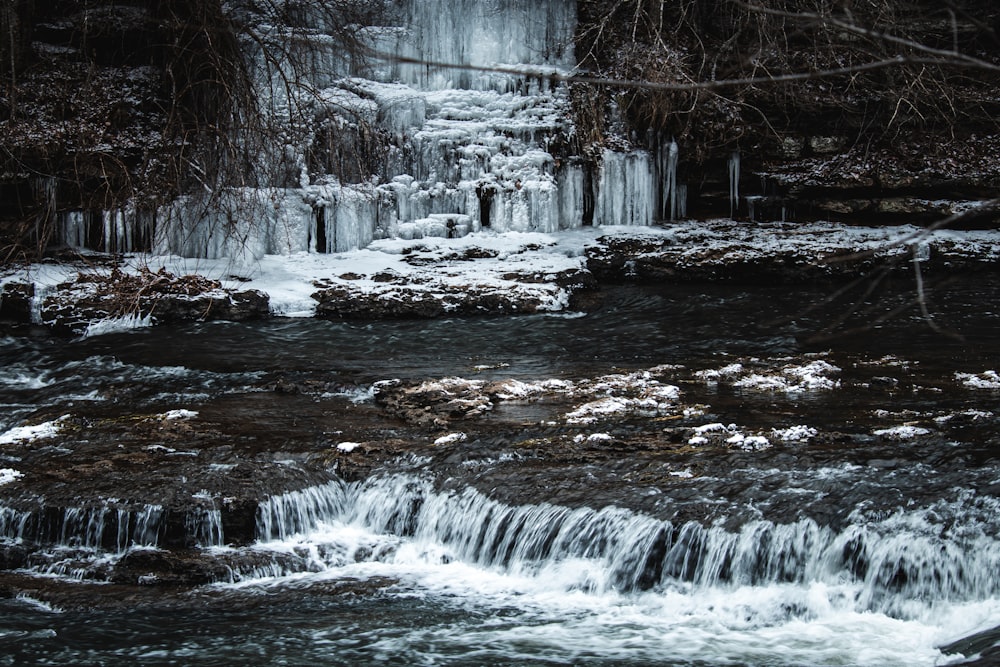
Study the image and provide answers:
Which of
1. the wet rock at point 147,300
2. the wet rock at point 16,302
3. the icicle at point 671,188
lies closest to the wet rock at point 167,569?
the wet rock at point 147,300

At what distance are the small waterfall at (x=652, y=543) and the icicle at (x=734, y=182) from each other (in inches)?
325

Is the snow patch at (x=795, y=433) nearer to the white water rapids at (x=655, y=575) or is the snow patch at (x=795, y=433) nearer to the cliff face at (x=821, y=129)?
the white water rapids at (x=655, y=575)

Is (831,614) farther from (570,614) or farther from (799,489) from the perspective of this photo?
(570,614)

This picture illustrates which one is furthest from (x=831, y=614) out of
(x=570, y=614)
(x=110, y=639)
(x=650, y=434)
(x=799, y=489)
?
(x=110, y=639)

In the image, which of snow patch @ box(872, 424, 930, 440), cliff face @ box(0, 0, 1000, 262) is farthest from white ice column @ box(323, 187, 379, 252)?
snow patch @ box(872, 424, 930, 440)

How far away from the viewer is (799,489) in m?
5.32

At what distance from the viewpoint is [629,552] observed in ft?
16.9

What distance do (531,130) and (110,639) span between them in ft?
32.2

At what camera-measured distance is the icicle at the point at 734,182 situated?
12.8 metres

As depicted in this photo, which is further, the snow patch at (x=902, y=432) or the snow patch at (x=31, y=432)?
the snow patch at (x=31, y=432)

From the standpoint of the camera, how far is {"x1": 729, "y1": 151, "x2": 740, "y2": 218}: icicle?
41.9 feet

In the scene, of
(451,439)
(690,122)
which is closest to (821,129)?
(690,122)

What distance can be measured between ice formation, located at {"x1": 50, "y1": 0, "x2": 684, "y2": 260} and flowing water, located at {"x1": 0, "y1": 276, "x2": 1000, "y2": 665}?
4.57m

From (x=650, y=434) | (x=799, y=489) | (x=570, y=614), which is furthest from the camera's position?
(x=650, y=434)
